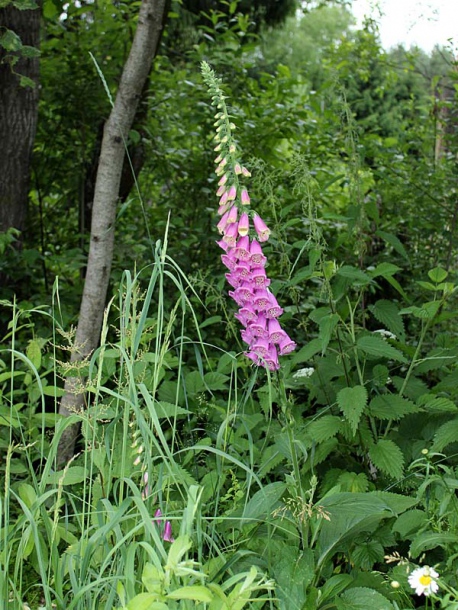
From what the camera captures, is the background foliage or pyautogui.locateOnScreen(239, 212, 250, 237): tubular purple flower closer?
the background foliage

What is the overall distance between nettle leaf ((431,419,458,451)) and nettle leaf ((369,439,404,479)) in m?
0.13

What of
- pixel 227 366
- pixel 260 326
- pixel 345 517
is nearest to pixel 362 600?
pixel 345 517

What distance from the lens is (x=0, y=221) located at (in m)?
Answer: 4.46

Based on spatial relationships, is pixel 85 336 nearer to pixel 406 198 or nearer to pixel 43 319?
pixel 43 319

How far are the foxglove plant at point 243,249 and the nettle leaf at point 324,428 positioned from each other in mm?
461

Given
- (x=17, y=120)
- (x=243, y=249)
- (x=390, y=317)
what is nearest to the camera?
(x=243, y=249)

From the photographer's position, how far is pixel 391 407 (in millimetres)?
2553

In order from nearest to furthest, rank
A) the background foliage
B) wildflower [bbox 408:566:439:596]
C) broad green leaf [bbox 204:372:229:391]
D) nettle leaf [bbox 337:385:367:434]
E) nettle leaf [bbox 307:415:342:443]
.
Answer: wildflower [bbox 408:566:439:596]
the background foliage
nettle leaf [bbox 337:385:367:434]
nettle leaf [bbox 307:415:342:443]
broad green leaf [bbox 204:372:229:391]

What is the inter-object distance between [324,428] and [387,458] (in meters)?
0.23

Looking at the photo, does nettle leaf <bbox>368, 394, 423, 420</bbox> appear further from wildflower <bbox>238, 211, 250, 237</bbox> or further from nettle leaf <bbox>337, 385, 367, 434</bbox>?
wildflower <bbox>238, 211, 250, 237</bbox>

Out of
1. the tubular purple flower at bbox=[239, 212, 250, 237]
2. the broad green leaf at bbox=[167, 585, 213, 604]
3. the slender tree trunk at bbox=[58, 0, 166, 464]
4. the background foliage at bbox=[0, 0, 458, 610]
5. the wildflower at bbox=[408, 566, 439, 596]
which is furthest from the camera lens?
the slender tree trunk at bbox=[58, 0, 166, 464]

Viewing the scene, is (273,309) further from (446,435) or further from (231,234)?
(446,435)

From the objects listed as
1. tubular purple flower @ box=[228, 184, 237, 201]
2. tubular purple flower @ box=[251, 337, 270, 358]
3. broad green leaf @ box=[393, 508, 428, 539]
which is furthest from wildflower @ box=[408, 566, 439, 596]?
tubular purple flower @ box=[228, 184, 237, 201]

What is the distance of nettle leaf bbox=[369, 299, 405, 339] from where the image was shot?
9.00 feet
